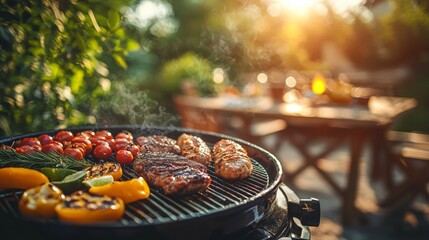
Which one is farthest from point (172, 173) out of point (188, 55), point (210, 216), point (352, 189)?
point (188, 55)

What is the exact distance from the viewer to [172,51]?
15336mm

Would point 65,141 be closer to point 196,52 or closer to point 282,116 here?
point 282,116

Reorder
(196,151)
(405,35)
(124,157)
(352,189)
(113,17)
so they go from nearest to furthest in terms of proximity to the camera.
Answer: (124,157)
(196,151)
(113,17)
(352,189)
(405,35)

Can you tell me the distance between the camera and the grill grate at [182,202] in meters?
1.79

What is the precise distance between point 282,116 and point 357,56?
13.3 m

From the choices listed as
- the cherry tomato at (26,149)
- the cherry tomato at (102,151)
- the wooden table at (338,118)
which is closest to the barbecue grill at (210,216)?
the cherry tomato at (102,151)

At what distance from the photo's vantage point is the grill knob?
230cm

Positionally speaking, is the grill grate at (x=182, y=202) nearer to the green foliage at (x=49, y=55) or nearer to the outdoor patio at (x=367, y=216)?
the green foliage at (x=49, y=55)

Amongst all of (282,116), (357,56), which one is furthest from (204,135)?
(357,56)

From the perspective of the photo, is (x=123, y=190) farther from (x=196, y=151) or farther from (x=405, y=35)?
(x=405, y=35)

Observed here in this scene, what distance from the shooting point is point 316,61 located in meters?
20.6

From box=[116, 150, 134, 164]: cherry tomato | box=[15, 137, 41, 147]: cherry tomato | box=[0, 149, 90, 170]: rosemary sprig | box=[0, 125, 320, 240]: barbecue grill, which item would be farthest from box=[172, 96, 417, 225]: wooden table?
box=[0, 149, 90, 170]: rosemary sprig

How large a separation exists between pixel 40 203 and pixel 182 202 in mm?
793

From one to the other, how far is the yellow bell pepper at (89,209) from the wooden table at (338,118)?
3813mm
